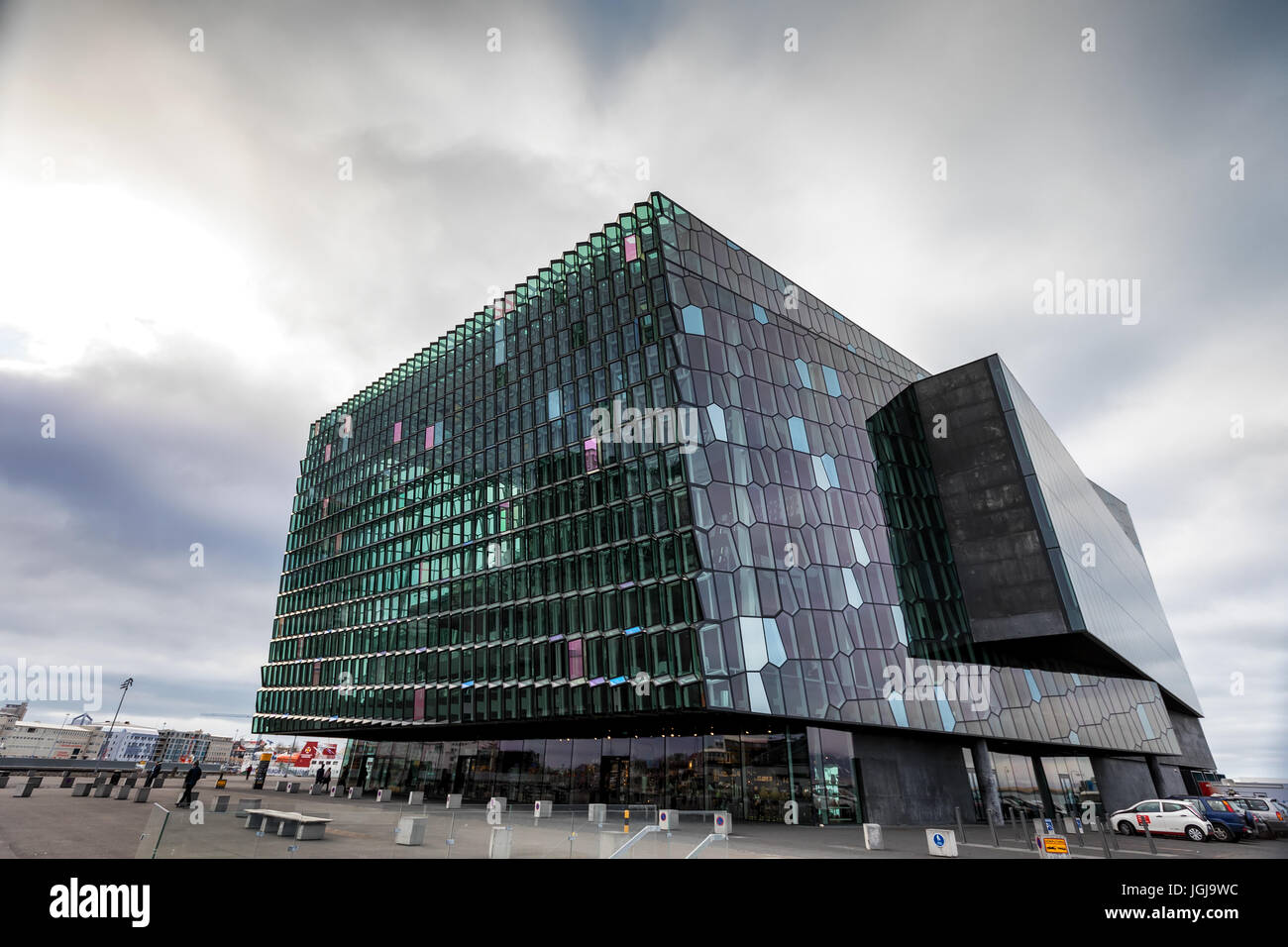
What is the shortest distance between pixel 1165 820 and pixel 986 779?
11.1 m

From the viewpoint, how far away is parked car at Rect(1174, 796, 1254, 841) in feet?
78.0

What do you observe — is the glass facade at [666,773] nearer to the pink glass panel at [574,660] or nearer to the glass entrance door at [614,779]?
the glass entrance door at [614,779]

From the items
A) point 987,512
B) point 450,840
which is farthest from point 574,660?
point 987,512

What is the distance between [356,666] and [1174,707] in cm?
8458

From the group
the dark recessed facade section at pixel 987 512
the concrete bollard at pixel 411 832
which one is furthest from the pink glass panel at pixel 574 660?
the dark recessed facade section at pixel 987 512

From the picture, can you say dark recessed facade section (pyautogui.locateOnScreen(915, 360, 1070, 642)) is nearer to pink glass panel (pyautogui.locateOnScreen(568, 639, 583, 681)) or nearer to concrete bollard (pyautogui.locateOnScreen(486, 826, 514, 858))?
pink glass panel (pyautogui.locateOnScreen(568, 639, 583, 681))

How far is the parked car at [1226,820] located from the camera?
23781 millimetres

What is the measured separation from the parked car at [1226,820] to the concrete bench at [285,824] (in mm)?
31593

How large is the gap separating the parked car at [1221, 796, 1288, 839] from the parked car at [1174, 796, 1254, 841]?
1.21 meters

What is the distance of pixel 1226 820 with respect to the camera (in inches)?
947

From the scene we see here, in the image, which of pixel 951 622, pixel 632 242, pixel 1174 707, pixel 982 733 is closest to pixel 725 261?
pixel 632 242

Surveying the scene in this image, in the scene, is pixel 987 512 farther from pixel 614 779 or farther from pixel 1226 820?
pixel 614 779
